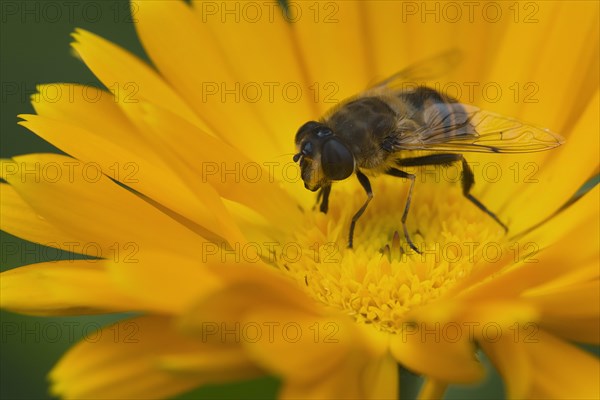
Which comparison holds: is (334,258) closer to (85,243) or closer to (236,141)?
(236,141)

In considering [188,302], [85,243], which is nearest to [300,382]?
[188,302]

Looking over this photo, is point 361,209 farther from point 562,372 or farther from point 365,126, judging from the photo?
point 562,372

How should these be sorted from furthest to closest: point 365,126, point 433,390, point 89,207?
point 365,126
point 89,207
point 433,390

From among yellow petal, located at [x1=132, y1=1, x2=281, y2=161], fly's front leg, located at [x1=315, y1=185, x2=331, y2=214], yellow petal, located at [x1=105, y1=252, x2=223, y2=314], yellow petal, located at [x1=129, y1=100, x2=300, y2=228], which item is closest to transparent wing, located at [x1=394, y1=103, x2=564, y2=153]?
fly's front leg, located at [x1=315, y1=185, x2=331, y2=214]

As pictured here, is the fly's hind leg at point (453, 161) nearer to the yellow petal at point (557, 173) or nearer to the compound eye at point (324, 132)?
the yellow petal at point (557, 173)

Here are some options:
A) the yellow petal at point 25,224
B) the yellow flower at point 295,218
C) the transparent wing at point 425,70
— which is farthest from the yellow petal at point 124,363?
the transparent wing at point 425,70

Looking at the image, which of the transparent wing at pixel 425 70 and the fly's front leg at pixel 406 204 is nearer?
the fly's front leg at pixel 406 204

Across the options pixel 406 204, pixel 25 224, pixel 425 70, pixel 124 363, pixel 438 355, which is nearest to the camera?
pixel 438 355

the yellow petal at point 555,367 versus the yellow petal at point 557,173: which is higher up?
the yellow petal at point 557,173

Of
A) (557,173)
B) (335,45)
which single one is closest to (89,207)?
(335,45)
